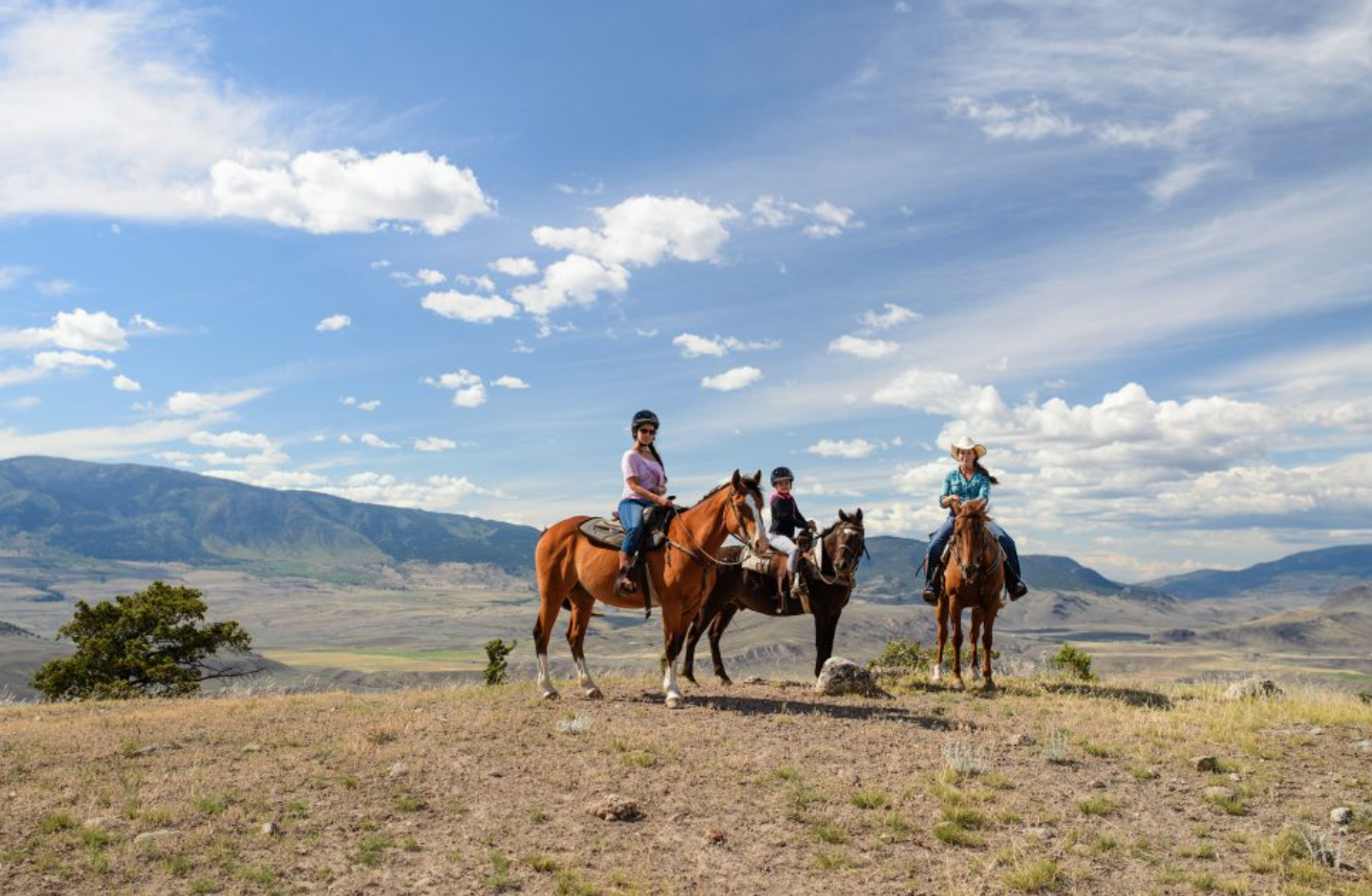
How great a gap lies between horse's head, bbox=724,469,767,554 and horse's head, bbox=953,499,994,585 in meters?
4.31

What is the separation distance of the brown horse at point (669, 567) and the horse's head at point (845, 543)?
284 centimetres

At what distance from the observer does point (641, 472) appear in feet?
48.5

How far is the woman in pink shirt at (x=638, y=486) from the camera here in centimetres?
1444

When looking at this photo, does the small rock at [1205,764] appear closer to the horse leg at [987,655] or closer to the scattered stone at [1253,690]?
the horse leg at [987,655]

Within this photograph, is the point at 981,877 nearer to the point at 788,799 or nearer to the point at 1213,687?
the point at 788,799

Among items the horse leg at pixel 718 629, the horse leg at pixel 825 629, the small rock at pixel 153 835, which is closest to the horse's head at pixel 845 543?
the horse leg at pixel 825 629

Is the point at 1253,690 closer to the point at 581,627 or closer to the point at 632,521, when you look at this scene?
the point at 632,521

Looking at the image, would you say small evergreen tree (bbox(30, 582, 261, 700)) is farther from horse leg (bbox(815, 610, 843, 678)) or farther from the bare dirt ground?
horse leg (bbox(815, 610, 843, 678))

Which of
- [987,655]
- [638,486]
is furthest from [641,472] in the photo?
[987,655]

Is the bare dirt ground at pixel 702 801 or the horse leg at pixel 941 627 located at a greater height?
the horse leg at pixel 941 627

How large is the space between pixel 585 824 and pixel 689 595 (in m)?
5.57

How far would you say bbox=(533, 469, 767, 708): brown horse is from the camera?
13.7 m

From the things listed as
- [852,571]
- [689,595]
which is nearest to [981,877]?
[689,595]

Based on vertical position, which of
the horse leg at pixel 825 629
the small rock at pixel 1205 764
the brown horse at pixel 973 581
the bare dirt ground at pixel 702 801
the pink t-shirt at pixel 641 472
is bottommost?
the bare dirt ground at pixel 702 801
